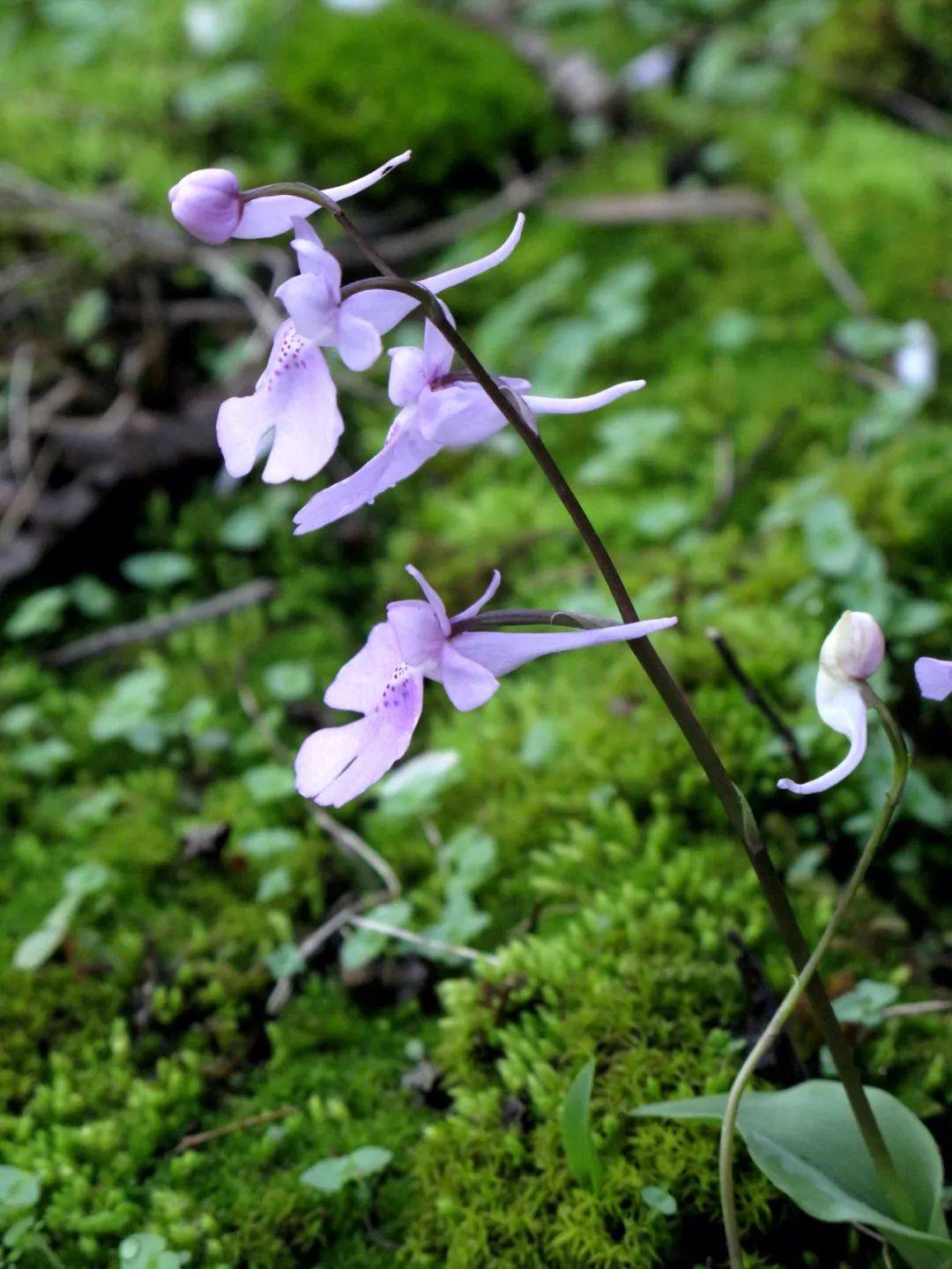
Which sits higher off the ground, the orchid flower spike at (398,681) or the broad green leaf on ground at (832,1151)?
the orchid flower spike at (398,681)

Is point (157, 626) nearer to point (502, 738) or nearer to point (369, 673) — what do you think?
point (502, 738)

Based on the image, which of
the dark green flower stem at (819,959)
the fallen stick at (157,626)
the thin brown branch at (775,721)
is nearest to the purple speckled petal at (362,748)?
the dark green flower stem at (819,959)

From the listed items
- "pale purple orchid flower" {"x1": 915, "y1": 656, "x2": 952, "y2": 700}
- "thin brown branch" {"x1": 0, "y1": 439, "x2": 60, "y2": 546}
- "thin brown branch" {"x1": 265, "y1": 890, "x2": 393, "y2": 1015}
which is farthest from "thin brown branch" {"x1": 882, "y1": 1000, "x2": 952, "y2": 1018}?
"thin brown branch" {"x1": 0, "y1": 439, "x2": 60, "y2": 546}

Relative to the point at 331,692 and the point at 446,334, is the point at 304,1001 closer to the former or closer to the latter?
the point at 331,692

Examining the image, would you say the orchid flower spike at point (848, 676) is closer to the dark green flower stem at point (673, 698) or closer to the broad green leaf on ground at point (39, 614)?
the dark green flower stem at point (673, 698)

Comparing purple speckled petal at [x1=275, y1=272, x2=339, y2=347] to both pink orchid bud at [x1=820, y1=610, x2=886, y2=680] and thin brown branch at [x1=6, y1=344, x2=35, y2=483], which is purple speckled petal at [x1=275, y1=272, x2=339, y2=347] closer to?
pink orchid bud at [x1=820, y1=610, x2=886, y2=680]
